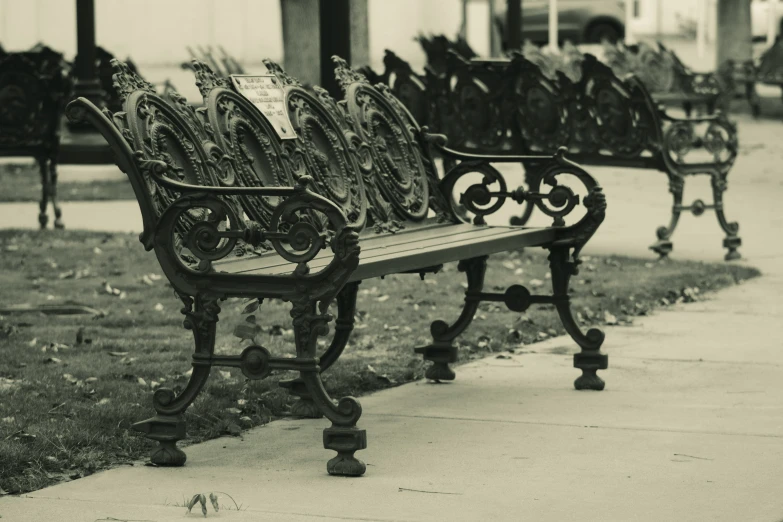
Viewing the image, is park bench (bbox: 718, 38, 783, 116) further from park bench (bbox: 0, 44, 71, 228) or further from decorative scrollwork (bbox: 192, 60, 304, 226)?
decorative scrollwork (bbox: 192, 60, 304, 226)

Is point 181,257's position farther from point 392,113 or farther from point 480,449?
point 392,113

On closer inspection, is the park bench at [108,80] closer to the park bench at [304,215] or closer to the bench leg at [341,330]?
the park bench at [304,215]

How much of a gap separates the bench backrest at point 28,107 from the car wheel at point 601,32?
97.9ft

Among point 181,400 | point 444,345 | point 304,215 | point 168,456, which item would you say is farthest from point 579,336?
point 168,456

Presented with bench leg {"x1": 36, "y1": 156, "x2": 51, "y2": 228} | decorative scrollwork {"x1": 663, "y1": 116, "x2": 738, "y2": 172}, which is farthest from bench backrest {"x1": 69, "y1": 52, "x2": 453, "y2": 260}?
bench leg {"x1": 36, "y1": 156, "x2": 51, "y2": 228}

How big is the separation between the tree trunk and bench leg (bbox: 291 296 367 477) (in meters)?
21.4

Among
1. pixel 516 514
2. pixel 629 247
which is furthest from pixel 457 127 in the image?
pixel 516 514

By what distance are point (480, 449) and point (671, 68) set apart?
15525 millimetres

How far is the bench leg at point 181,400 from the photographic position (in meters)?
5.27

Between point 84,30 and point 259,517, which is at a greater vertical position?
point 84,30

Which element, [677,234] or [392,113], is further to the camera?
[677,234]

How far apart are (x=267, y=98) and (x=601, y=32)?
118 ft

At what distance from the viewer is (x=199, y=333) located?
5363mm

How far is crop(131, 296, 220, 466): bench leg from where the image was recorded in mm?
5265
